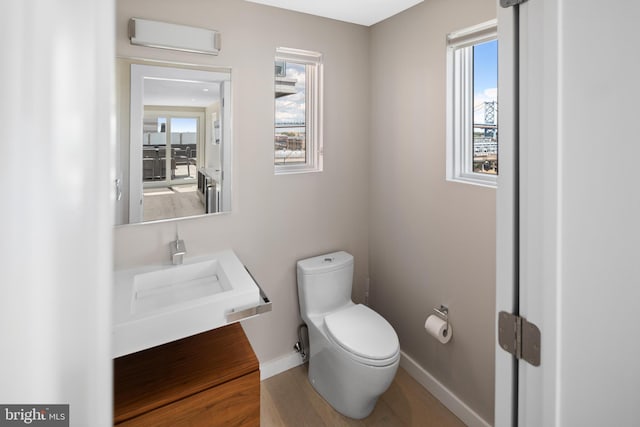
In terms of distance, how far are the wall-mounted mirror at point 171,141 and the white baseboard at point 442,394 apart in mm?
1608

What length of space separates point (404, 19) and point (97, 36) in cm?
229

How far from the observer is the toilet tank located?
2230 millimetres

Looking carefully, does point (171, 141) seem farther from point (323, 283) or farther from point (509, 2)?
point (509, 2)

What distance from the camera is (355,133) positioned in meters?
2.51

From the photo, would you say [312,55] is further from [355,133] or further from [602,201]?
[602,201]

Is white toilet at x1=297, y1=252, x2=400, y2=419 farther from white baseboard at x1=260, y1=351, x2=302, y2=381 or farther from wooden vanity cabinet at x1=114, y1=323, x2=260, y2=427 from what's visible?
wooden vanity cabinet at x1=114, y1=323, x2=260, y2=427

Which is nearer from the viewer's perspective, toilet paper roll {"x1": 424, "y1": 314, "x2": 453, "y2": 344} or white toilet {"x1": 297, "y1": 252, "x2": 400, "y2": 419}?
white toilet {"x1": 297, "y1": 252, "x2": 400, "y2": 419}

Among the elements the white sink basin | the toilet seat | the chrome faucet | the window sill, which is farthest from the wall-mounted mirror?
the window sill

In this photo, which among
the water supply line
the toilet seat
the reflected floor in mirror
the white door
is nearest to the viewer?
the white door

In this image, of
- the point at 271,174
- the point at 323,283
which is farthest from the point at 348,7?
the point at 323,283

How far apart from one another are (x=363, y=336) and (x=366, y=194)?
1.08 meters

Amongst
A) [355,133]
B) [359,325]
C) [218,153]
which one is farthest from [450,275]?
[218,153]

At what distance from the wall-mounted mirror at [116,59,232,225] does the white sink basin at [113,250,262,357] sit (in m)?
0.31

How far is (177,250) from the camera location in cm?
190
